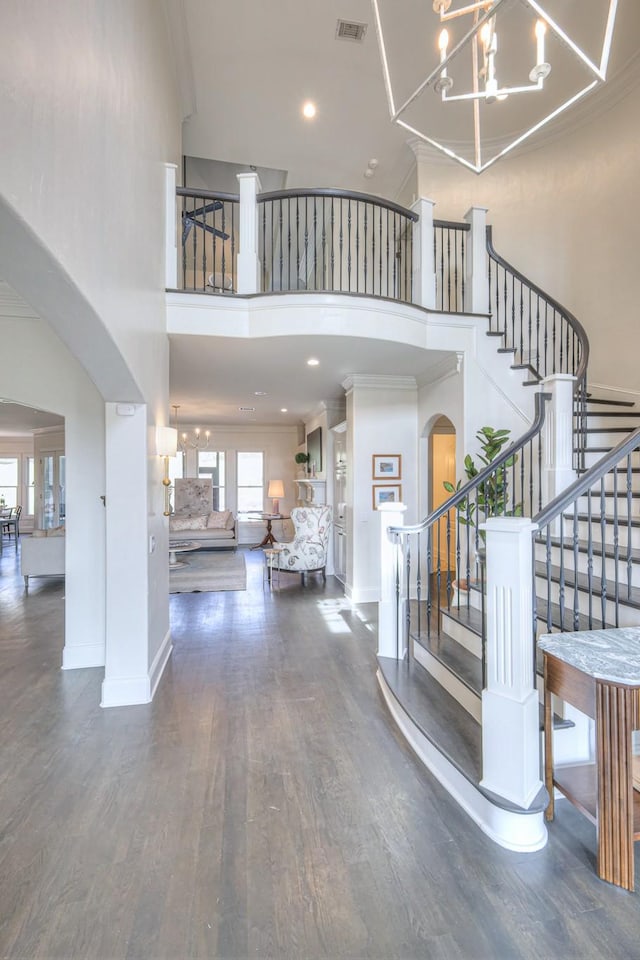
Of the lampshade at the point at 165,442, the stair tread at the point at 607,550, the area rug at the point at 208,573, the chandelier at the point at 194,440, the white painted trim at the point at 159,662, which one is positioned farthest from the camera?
the chandelier at the point at 194,440

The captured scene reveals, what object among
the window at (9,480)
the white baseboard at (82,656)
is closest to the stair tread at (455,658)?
the white baseboard at (82,656)

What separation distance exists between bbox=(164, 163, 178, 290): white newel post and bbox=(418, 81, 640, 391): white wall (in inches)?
128

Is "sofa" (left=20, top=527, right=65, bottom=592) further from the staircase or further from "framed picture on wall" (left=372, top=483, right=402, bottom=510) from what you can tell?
the staircase

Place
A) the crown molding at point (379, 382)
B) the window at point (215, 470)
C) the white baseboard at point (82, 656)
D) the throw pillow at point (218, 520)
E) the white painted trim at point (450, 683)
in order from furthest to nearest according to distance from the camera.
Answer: the window at point (215, 470), the throw pillow at point (218, 520), the crown molding at point (379, 382), the white baseboard at point (82, 656), the white painted trim at point (450, 683)

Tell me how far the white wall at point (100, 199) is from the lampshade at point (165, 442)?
4.2 inches

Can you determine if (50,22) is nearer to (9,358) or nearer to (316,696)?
(9,358)

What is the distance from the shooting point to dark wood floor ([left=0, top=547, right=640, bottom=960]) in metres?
1.51

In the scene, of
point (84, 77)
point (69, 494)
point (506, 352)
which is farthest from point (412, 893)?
point (506, 352)

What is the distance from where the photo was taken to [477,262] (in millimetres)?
4738

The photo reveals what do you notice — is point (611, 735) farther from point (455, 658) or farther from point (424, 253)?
point (424, 253)

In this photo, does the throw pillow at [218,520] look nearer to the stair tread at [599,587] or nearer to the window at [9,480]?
the window at [9,480]

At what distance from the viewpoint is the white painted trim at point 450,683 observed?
8.38 ft

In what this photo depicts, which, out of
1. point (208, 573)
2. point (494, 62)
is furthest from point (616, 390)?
point (208, 573)

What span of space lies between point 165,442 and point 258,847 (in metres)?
2.92
